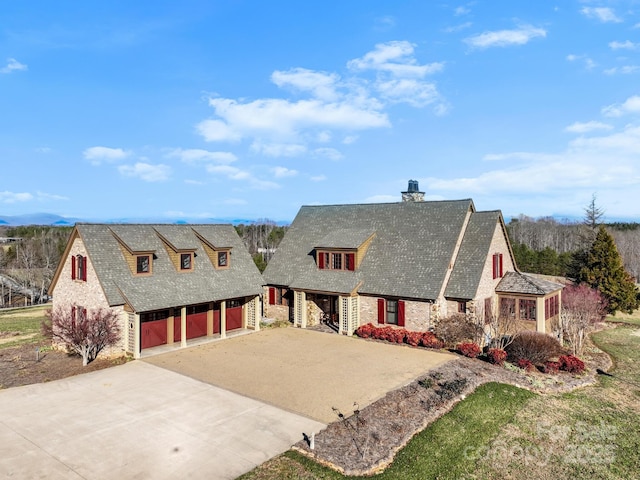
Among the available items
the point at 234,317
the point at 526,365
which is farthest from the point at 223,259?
the point at 526,365

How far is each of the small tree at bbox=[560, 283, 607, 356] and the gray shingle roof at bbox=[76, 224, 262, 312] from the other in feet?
60.3

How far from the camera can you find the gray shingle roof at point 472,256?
2503 centimetres

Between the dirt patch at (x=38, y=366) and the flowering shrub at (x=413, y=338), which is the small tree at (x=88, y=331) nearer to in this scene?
the dirt patch at (x=38, y=366)

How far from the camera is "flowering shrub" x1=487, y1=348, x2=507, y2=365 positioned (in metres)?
20.7

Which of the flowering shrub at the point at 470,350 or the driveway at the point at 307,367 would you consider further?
the flowering shrub at the point at 470,350

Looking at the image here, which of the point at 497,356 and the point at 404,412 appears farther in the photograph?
the point at 497,356

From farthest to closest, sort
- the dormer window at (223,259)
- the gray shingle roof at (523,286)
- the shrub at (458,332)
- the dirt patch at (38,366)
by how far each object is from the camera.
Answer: the dormer window at (223,259)
the gray shingle roof at (523,286)
the shrub at (458,332)
the dirt patch at (38,366)

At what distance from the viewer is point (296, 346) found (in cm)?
2392

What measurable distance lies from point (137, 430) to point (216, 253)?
14341 mm

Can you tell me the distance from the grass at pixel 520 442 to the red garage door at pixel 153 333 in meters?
13.5

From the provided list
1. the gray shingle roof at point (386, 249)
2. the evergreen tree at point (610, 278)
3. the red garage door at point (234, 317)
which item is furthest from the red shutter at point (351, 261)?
the evergreen tree at point (610, 278)

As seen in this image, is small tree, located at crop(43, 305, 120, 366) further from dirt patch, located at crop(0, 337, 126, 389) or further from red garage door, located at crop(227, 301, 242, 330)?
red garage door, located at crop(227, 301, 242, 330)

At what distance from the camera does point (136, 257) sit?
2270 cm

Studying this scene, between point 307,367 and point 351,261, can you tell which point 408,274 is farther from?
point 307,367
